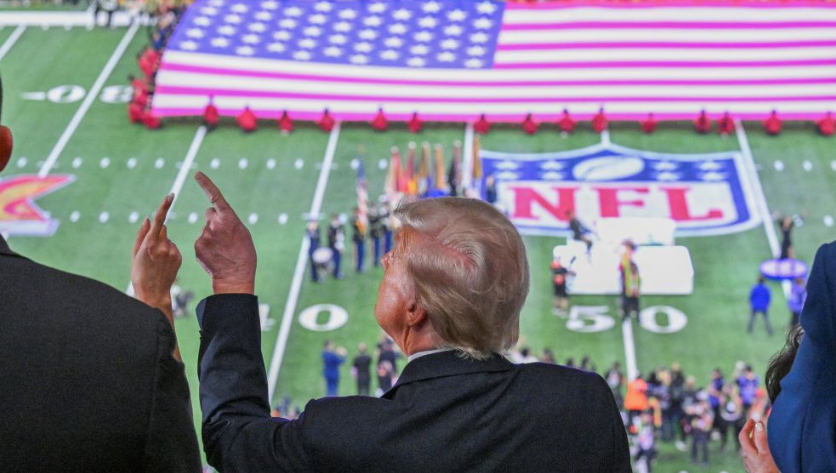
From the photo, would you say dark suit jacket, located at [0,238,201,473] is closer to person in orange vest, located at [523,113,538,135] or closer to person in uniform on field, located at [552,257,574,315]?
person in uniform on field, located at [552,257,574,315]

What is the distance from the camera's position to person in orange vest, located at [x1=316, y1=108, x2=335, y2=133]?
25984 mm

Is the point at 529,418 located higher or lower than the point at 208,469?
higher

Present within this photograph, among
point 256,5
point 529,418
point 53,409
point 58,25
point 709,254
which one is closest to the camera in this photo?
point 53,409

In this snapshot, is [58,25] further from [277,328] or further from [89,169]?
[277,328]

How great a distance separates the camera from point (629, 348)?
19.6 m

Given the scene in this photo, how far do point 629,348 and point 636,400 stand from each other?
8.52 ft

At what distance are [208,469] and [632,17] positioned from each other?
14.2m

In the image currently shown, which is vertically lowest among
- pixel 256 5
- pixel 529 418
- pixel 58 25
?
pixel 58 25

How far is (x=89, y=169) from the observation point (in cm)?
2481

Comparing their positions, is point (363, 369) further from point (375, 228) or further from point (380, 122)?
point (380, 122)

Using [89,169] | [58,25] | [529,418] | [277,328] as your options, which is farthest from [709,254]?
→ [529,418]

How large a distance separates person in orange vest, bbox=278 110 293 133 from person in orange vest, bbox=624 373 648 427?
1083 cm

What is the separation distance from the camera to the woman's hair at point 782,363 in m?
3.31

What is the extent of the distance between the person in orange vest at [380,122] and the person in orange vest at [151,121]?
399 centimetres
